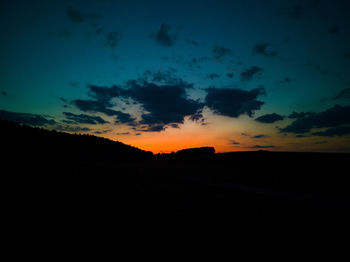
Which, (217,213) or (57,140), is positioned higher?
(57,140)

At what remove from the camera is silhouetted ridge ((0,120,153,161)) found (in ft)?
102

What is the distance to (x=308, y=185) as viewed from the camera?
697 cm

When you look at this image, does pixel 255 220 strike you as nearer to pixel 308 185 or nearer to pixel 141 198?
pixel 141 198


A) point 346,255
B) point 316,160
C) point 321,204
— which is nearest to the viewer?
point 346,255

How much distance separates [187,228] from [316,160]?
43.1 ft

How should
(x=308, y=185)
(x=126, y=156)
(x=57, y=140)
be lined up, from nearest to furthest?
(x=308, y=185) < (x=57, y=140) < (x=126, y=156)

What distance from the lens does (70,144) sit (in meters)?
44.4

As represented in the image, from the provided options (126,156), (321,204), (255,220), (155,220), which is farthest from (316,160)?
(126,156)

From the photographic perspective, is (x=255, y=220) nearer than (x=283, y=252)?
→ No

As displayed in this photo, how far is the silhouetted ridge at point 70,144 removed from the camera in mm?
31234

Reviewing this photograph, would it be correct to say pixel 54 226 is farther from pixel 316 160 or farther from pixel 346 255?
pixel 316 160

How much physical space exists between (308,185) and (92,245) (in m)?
8.86

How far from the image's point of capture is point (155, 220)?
334 cm

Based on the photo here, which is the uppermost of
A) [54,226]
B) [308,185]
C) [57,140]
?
[57,140]
